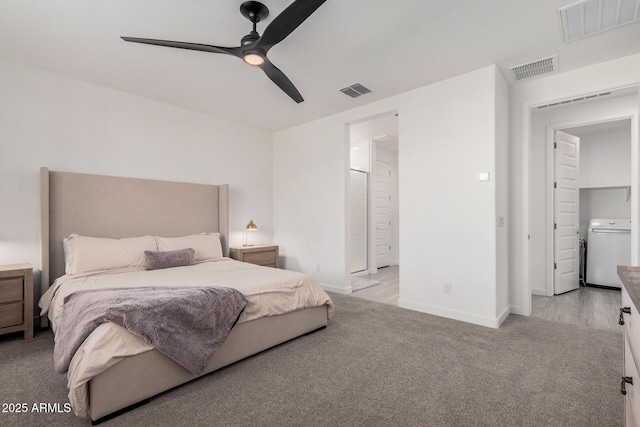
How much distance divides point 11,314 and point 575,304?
6201mm

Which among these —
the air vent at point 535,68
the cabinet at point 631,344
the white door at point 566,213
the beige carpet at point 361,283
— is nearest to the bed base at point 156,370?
the cabinet at point 631,344

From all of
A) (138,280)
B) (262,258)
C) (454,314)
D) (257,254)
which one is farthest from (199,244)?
(454,314)

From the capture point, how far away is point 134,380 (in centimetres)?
182

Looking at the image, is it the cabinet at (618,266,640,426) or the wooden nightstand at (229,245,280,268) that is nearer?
the cabinet at (618,266,640,426)

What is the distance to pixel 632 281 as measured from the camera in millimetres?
1356

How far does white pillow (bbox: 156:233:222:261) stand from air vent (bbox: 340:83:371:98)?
8.53 feet

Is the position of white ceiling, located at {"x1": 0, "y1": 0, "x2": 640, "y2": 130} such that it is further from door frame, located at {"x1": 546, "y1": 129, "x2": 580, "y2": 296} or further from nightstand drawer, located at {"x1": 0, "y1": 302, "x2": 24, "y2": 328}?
nightstand drawer, located at {"x1": 0, "y1": 302, "x2": 24, "y2": 328}

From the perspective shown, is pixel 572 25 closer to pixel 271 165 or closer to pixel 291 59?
pixel 291 59

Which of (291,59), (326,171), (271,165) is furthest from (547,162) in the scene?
(271,165)

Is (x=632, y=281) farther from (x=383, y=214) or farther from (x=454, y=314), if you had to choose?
(x=383, y=214)

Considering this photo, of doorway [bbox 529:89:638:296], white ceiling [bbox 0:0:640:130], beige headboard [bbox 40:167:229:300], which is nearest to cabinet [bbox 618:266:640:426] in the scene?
white ceiling [bbox 0:0:640:130]

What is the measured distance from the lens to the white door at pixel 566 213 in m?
4.39

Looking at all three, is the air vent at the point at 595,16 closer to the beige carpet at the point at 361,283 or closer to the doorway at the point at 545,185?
the doorway at the point at 545,185

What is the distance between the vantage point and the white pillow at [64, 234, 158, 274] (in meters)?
3.06
